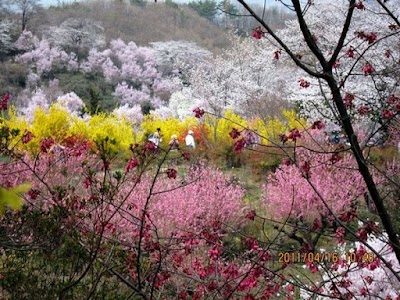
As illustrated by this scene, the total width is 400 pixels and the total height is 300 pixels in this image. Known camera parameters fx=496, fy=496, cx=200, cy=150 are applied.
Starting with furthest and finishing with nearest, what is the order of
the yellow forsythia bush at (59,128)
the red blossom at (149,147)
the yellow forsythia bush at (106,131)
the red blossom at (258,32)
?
the yellow forsythia bush at (106,131)
the yellow forsythia bush at (59,128)
the red blossom at (149,147)
the red blossom at (258,32)

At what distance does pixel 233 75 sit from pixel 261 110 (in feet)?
20.4

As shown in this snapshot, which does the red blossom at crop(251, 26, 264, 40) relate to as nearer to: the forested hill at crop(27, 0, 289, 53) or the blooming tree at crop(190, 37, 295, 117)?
the blooming tree at crop(190, 37, 295, 117)

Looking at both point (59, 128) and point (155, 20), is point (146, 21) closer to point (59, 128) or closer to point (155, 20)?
point (155, 20)

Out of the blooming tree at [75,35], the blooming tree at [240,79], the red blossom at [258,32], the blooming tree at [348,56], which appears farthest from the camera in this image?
the blooming tree at [75,35]

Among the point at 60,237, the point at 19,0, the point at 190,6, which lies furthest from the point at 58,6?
the point at 60,237

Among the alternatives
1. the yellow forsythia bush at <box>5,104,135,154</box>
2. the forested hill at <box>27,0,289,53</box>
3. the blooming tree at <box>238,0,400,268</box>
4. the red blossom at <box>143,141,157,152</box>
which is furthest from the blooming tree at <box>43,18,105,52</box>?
the red blossom at <box>143,141,157,152</box>

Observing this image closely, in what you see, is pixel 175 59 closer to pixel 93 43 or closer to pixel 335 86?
pixel 93 43

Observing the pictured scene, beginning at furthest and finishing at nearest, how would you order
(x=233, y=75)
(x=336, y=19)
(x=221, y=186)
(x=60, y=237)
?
(x=233, y=75)
(x=336, y=19)
(x=221, y=186)
(x=60, y=237)

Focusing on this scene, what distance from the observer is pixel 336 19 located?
15.7 m

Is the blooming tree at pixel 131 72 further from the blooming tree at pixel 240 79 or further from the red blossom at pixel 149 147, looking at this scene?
the red blossom at pixel 149 147

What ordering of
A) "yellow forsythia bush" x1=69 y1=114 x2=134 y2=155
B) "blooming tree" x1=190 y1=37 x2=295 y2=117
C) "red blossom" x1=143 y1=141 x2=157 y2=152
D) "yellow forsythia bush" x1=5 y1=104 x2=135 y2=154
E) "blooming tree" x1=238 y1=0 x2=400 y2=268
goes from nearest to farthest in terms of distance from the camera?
"blooming tree" x1=238 y1=0 x2=400 y2=268
"red blossom" x1=143 y1=141 x2=157 y2=152
"yellow forsythia bush" x1=5 y1=104 x2=135 y2=154
"yellow forsythia bush" x1=69 y1=114 x2=134 y2=155
"blooming tree" x1=190 y1=37 x2=295 y2=117

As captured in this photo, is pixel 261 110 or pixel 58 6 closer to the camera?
pixel 261 110

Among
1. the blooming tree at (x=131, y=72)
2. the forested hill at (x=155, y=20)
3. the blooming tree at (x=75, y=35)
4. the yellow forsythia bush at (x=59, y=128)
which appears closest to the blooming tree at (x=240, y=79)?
the yellow forsythia bush at (x=59, y=128)

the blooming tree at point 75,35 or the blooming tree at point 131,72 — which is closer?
the blooming tree at point 131,72
